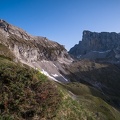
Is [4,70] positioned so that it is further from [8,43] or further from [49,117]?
[8,43]

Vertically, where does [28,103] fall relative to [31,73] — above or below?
below

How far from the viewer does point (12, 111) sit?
676 inches

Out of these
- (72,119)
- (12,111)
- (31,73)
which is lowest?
(72,119)

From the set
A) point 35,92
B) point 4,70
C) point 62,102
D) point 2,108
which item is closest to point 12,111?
point 2,108

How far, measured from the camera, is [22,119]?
56.1ft

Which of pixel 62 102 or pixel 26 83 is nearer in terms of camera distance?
pixel 26 83

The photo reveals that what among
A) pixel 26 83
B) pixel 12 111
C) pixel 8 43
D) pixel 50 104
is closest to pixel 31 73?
pixel 26 83

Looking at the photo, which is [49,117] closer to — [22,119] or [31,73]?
[22,119]

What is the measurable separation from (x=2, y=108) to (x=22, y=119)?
1.69 m

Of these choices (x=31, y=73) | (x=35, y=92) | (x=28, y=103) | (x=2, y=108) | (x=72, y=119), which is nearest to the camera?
(x=2, y=108)

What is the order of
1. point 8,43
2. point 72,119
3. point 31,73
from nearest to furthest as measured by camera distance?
1. point 31,73
2. point 72,119
3. point 8,43

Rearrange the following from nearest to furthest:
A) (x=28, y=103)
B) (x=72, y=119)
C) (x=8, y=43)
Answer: (x=28, y=103) → (x=72, y=119) → (x=8, y=43)

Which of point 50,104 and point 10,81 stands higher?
point 10,81

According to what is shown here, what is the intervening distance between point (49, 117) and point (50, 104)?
47.0 inches
